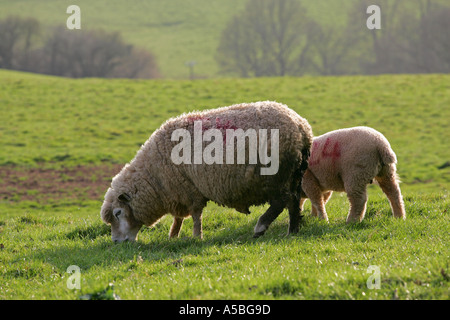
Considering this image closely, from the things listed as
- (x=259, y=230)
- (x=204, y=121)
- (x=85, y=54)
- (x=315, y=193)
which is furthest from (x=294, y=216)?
(x=85, y=54)

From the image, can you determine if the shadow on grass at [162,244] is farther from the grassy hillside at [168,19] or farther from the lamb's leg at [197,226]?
the grassy hillside at [168,19]

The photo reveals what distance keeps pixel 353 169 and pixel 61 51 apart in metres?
58.7

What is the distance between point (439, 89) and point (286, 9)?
39.9m

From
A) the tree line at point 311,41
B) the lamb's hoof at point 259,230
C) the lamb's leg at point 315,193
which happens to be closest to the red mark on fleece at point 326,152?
the lamb's leg at point 315,193

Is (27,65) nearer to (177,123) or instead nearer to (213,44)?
(213,44)

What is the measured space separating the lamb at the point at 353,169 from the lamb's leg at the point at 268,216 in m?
0.95

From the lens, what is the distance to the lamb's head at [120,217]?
8586 mm

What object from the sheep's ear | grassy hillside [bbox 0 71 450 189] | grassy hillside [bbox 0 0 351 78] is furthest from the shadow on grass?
grassy hillside [bbox 0 0 351 78]

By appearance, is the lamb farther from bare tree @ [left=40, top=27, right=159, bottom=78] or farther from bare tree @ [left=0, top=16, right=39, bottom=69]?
bare tree @ [left=0, top=16, right=39, bottom=69]

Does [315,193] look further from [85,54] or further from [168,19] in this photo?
[168,19]

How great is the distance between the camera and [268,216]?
789 cm

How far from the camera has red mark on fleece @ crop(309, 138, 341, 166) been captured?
8250 millimetres

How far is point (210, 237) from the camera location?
825 centimetres

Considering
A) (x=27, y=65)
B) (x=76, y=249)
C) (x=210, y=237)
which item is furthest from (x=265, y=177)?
(x=27, y=65)
